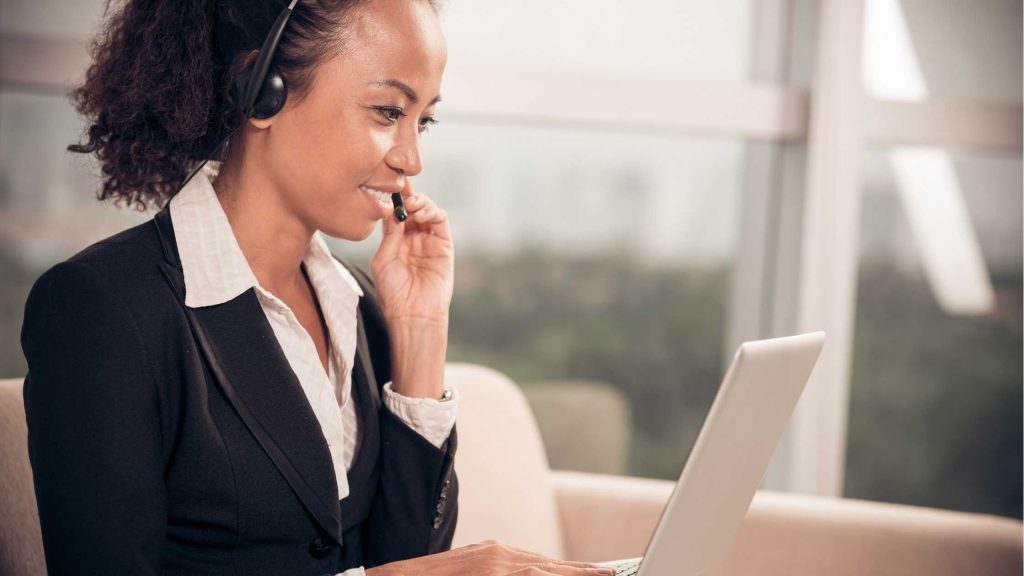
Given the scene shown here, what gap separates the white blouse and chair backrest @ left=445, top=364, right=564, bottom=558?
32cm

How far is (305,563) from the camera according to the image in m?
1.15

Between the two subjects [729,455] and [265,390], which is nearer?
[729,455]

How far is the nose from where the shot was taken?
1.19m

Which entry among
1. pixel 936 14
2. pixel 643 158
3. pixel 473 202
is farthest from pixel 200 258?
pixel 936 14

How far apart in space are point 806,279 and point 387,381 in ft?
4.41

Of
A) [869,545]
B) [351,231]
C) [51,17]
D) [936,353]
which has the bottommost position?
[869,545]

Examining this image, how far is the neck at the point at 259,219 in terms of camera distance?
1.20 metres

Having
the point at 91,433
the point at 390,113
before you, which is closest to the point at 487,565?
the point at 91,433

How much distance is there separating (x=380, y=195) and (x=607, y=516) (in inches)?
31.1

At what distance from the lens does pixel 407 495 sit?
4.21 feet

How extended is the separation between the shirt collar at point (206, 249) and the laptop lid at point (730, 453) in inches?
22.6

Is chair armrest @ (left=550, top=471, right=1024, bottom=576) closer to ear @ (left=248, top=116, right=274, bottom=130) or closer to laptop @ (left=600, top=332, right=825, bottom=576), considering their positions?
laptop @ (left=600, top=332, right=825, bottom=576)

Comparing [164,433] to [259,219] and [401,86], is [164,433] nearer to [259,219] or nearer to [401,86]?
[259,219]

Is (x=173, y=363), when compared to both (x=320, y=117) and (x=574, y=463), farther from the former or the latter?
(x=574, y=463)
